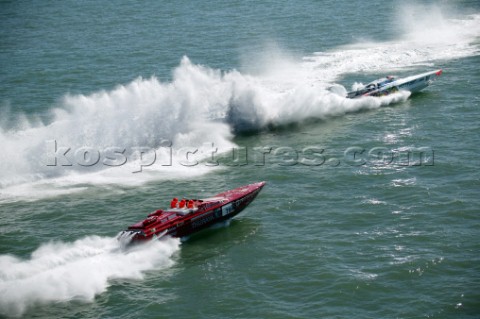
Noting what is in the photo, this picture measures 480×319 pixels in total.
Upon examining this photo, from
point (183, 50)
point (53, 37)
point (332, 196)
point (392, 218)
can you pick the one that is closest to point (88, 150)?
point (332, 196)

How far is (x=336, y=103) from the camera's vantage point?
44.0 m

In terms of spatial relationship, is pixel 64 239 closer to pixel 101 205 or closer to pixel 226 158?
pixel 101 205

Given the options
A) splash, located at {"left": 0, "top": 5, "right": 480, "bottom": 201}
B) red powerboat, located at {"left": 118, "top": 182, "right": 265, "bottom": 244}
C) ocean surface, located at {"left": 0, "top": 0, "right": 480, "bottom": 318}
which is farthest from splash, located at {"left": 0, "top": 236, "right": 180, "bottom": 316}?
splash, located at {"left": 0, "top": 5, "right": 480, "bottom": 201}

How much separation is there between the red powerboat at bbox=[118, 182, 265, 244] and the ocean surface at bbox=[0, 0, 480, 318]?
0.52 meters

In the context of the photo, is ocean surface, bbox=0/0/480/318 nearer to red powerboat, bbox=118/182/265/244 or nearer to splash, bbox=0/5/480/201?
splash, bbox=0/5/480/201

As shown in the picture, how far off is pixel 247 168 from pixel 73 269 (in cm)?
1293

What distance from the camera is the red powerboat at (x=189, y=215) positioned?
2752 centimetres

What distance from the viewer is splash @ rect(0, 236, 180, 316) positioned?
2409 centimetres

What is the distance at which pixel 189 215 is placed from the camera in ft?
94.7

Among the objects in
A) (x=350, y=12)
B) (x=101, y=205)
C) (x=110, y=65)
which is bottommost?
(x=101, y=205)

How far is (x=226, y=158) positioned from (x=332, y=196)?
7.66 meters

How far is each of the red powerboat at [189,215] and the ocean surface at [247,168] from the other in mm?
518

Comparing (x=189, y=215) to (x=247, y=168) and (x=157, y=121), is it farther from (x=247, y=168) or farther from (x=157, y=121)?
(x=157, y=121)

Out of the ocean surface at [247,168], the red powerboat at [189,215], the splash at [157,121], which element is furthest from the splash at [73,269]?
the splash at [157,121]
